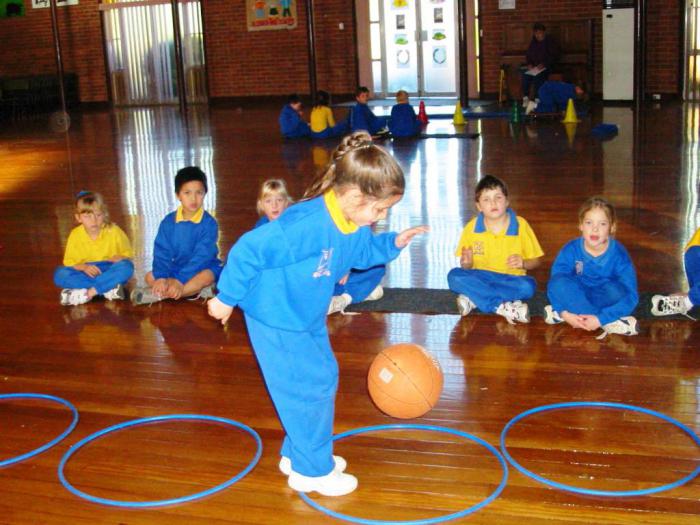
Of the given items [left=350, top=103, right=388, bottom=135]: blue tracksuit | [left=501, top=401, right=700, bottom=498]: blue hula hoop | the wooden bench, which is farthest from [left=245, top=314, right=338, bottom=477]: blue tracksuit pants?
the wooden bench

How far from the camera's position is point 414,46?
66.6 feet

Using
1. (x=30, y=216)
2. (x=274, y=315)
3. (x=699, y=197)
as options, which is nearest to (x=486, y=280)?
(x=274, y=315)

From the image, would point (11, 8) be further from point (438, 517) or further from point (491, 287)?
point (438, 517)

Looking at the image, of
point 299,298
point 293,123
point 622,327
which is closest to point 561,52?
point 293,123

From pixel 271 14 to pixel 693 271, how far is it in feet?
57.6

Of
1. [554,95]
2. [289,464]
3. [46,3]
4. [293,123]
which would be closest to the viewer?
[289,464]

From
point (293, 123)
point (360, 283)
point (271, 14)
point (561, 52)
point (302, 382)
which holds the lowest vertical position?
point (360, 283)

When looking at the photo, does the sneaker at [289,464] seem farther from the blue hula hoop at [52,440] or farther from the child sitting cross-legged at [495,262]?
the child sitting cross-legged at [495,262]

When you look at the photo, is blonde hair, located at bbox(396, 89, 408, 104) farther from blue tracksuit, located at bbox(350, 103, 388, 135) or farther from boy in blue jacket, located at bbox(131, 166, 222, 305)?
boy in blue jacket, located at bbox(131, 166, 222, 305)

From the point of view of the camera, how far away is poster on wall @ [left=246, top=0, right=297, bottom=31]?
829 inches

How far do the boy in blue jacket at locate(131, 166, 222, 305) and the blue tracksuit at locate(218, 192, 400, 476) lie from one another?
2.85m

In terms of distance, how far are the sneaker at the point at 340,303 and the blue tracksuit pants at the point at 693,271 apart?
79.7 inches

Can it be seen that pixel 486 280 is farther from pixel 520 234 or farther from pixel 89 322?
pixel 89 322

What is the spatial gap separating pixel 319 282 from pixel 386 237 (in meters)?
0.37
